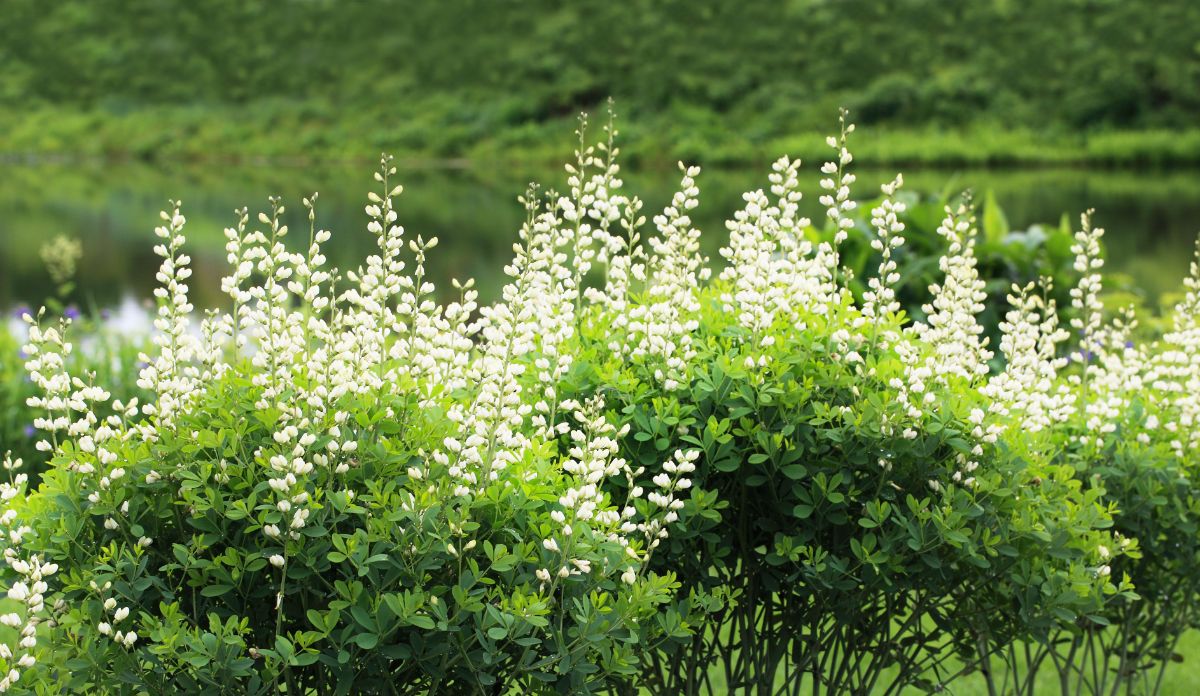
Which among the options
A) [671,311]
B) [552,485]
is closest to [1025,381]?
[671,311]

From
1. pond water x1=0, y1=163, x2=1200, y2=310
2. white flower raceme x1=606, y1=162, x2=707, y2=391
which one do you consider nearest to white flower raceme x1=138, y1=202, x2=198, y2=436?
white flower raceme x1=606, y1=162, x2=707, y2=391

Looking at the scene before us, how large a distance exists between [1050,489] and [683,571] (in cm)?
118

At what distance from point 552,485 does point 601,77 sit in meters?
52.9

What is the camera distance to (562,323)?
3586 mm

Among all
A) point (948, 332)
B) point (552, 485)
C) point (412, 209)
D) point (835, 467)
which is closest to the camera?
point (552, 485)

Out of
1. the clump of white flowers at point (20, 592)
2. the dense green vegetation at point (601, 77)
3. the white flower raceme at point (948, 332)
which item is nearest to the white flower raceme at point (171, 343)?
the clump of white flowers at point (20, 592)

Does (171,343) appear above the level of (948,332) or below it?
below

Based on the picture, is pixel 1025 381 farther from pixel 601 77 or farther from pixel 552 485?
pixel 601 77

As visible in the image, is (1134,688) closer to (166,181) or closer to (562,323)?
(562,323)

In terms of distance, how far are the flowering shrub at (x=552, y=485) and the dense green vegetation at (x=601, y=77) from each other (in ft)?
136

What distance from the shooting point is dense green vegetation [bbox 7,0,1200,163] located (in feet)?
151

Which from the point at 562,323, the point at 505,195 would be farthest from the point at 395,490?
the point at 505,195

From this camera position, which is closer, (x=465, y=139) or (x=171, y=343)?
(x=171, y=343)

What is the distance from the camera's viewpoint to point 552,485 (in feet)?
10.0
